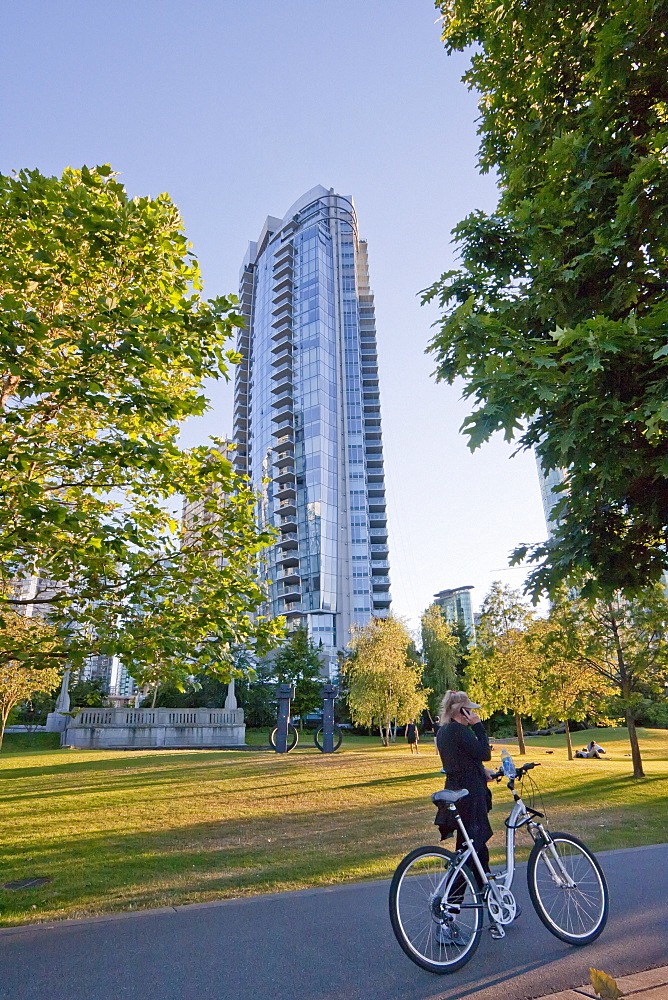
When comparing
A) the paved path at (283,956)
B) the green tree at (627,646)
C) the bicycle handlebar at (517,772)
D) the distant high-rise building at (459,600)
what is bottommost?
the paved path at (283,956)

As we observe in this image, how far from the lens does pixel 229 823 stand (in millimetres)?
10195

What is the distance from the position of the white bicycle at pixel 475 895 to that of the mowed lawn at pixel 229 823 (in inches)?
106

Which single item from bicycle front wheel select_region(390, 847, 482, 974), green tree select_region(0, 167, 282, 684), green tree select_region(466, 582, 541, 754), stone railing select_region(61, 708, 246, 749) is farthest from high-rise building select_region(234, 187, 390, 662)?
bicycle front wheel select_region(390, 847, 482, 974)

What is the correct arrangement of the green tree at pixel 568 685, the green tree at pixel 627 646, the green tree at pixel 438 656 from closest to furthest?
the green tree at pixel 627 646, the green tree at pixel 568 685, the green tree at pixel 438 656

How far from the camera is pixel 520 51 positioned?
25.3ft

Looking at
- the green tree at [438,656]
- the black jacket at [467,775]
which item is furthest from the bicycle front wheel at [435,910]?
the green tree at [438,656]

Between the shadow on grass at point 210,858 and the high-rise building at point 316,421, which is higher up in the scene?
the high-rise building at point 316,421

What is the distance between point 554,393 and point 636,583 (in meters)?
3.41

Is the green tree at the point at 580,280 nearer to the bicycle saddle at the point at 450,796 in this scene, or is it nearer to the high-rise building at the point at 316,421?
the bicycle saddle at the point at 450,796

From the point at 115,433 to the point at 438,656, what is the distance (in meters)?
52.0

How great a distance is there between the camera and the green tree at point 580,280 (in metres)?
5.46

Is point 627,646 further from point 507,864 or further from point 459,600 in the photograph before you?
point 459,600

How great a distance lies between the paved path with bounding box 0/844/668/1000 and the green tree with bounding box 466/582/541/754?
21.8 meters

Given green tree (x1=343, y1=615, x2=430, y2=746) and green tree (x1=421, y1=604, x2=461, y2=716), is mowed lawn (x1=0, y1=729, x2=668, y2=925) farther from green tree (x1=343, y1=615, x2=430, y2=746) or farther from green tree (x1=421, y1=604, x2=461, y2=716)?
green tree (x1=421, y1=604, x2=461, y2=716)
